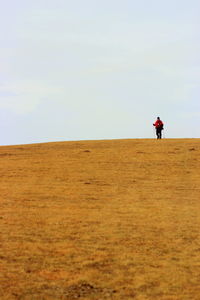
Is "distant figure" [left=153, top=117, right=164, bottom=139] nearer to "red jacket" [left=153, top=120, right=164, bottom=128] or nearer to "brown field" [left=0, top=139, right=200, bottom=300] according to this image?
"red jacket" [left=153, top=120, right=164, bottom=128]

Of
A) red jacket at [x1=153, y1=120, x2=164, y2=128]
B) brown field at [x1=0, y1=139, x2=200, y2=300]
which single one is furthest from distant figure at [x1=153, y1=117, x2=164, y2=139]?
brown field at [x1=0, y1=139, x2=200, y2=300]

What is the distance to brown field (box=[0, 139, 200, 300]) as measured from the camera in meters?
11.3

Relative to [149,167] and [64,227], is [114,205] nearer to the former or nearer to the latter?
[64,227]

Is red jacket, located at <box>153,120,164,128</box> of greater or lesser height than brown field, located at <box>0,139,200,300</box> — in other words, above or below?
above

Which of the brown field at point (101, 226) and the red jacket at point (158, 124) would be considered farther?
the red jacket at point (158, 124)

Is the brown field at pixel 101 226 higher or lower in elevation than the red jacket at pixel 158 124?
lower

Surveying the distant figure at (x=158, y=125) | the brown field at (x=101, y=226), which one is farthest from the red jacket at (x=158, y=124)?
the brown field at (x=101, y=226)

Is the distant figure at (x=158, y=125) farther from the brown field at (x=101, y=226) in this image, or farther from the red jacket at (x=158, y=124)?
the brown field at (x=101, y=226)

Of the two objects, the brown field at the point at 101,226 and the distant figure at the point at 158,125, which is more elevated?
the distant figure at the point at 158,125

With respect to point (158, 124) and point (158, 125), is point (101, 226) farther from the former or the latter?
point (158, 125)

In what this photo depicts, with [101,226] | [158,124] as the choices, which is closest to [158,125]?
[158,124]

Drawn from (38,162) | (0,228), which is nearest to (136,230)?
(0,228)

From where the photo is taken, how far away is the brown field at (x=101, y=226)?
11305 mm

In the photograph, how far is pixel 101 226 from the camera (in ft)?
52.0
